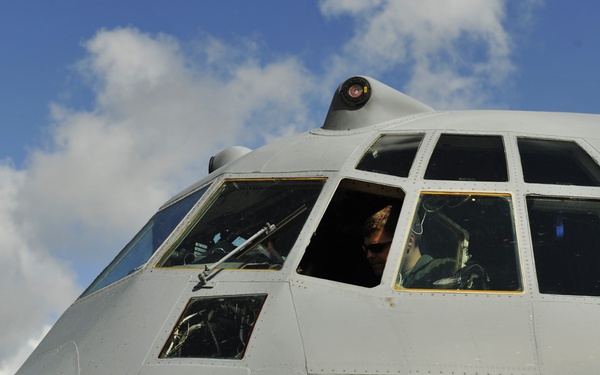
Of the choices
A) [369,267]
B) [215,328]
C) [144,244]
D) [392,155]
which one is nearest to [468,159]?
[392,155]

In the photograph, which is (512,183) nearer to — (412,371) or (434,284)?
(434,284)

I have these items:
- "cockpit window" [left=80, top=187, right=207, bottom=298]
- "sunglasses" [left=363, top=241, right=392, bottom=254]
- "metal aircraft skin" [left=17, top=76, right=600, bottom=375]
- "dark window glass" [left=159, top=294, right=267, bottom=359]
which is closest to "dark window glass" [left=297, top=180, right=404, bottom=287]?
"metal aircraft skin" [left=17, top=76, right=600, bottom=375]

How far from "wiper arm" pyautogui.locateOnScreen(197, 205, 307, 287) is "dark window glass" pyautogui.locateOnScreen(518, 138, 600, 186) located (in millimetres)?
1998

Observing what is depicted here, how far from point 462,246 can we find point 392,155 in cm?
129

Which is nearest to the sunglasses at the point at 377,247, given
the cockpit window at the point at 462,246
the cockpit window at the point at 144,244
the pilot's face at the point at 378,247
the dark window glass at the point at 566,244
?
the pilot's face at the point at 378,247

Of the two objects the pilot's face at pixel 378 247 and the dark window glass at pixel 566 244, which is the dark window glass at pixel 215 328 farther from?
the dark window glass at pixel 566 244

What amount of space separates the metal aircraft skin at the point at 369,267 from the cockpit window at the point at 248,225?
18mm

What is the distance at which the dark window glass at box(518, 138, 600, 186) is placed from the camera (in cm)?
779

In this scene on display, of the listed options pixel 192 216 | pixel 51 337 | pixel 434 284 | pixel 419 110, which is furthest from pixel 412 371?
pixel 419 110

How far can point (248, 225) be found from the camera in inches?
316

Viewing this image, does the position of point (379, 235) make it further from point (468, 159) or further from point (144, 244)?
point (144, 244)

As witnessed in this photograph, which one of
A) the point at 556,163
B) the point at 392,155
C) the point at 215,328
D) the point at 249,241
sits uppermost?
the point at 556,163

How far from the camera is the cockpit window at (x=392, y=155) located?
8.03 m

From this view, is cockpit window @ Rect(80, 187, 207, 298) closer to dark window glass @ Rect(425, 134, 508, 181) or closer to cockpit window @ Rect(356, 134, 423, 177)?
cockpit window @ Rect(356, 134, 423, 177)
